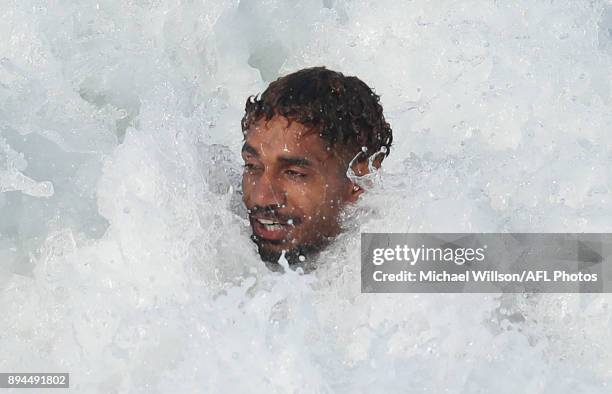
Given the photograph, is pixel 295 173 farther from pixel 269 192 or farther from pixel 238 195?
pixel 238 195

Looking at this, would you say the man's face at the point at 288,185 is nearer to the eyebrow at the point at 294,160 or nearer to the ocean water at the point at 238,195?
the eyebrow at the point at 294,160

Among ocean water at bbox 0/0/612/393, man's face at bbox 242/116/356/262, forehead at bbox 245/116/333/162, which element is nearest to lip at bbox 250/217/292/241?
man's face at bbox 242/116/356/262

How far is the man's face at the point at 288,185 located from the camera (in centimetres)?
356

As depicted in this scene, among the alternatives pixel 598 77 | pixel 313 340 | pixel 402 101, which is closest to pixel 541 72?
pixel 598 77

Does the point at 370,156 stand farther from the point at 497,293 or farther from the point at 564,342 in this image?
the point at 564,342

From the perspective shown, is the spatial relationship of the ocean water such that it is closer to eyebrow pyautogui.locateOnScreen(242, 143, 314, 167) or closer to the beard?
the beard

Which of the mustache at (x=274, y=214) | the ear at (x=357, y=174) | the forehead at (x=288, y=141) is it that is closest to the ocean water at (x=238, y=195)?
the ear at (x=357, y=174)

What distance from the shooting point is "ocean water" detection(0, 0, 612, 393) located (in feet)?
10.6

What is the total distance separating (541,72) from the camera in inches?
195

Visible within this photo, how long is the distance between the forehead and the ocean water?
0.30m

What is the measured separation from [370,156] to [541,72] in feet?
5.04

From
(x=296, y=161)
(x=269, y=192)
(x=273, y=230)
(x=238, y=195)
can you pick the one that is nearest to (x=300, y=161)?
(x=296, y=161)

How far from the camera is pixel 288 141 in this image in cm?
357

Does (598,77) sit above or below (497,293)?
above
